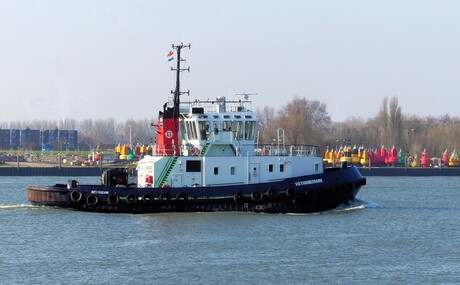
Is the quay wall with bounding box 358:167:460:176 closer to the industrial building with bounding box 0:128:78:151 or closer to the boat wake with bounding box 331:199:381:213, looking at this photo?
the boat wake with bounding box 331:199:381:213

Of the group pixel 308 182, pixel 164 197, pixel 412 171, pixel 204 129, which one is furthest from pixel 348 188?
pixel 412 171

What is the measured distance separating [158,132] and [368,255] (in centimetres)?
1304

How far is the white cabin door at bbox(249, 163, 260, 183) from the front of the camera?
39.9m

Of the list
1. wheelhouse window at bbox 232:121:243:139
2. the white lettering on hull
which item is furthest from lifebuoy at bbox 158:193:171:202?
the white lettering on hull

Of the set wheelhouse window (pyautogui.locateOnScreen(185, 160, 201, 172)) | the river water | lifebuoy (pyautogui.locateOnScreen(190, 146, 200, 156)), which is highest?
lifebuoy (pyautogui.locateOnScreen(190, 146, 200, 156))

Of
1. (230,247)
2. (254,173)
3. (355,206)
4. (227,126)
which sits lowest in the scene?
(230,247)

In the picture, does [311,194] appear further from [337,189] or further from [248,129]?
[248,129]

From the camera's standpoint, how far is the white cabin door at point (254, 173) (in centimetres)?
3988

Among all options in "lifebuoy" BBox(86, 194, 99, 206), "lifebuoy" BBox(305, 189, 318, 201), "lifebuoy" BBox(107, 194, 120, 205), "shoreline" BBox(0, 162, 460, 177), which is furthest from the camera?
"shoreline" BBox(0, 162, 460, 177)

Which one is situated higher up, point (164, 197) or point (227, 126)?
point (227, 126)

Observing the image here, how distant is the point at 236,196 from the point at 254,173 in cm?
142

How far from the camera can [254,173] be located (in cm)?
3991

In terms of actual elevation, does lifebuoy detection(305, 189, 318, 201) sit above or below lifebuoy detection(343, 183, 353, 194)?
below

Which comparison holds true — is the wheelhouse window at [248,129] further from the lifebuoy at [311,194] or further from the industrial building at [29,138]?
the industrial building at [29,138]
